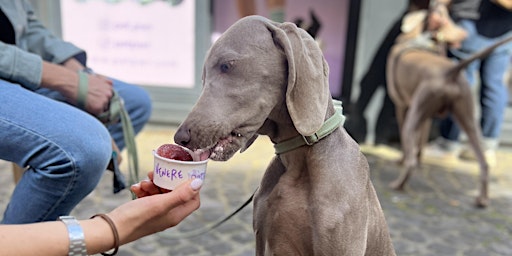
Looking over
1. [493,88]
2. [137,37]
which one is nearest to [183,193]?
[493,88]

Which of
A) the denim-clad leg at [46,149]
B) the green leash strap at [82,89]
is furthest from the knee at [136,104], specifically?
the denim-clad leg at [46,149]

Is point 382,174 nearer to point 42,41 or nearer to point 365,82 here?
point 365,82

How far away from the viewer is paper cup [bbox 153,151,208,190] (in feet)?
4.42

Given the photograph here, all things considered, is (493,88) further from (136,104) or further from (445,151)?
(136,104)

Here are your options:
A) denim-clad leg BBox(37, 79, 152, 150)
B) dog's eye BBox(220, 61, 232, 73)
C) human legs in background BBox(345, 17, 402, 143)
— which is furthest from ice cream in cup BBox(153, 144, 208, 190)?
human legs in background BBox(345, 17, 402, 143)

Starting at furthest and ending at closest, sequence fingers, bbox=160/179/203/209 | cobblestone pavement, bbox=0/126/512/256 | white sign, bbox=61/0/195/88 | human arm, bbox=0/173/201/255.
A: white sign, bbox=61/0/195/88 < cobblestone pavement, bbox=0/126/512/256 < fingers, bbox=160/179/203/209 < human arm, bbox=0/173/201/255

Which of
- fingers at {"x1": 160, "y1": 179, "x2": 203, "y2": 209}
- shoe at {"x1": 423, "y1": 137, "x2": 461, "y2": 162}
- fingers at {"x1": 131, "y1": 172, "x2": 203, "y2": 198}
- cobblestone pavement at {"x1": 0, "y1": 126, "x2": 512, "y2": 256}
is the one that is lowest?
shoe at {"x1": 423, "y1": 137, "x2": 461, "y2": 162}

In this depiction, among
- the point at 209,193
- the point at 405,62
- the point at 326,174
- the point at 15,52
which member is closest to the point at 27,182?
the point at 15,52

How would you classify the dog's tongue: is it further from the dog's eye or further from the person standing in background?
the person standing in background

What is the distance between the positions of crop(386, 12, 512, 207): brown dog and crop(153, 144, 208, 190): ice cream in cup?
2.53 m

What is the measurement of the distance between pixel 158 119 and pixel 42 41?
3.14m

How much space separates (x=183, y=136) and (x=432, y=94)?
2.72 meters

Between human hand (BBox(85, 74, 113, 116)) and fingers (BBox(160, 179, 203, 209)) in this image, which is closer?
fingers (BBox(160, 179, 203, 209))

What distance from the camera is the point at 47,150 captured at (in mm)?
1674
